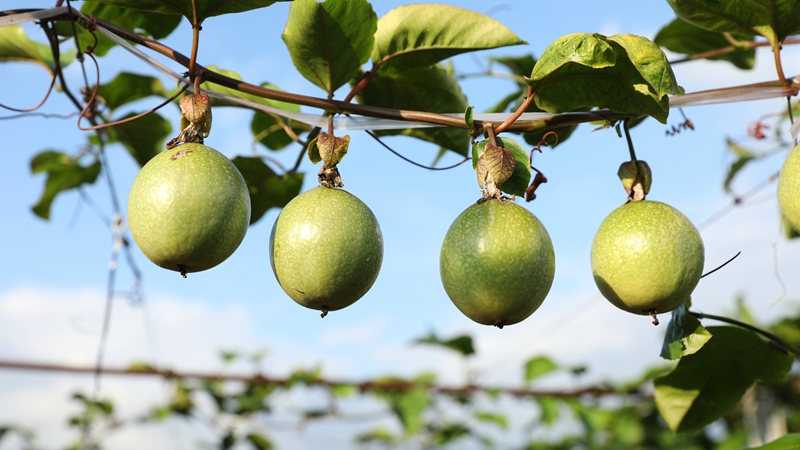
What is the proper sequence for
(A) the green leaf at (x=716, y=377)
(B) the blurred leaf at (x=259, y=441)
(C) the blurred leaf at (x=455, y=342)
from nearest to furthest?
(A) the green leaf at (x=716, y=377) < (C) the blurred leaf at (x=455, y=342) < (B) the blurred leaf at (x=259, y=441)

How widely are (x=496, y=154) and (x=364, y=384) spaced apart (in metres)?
3.39

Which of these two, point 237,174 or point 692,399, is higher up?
point 237,174

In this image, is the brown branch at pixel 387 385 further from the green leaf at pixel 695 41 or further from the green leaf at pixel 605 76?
the green leaf at pixel 605 76

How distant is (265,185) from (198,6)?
82 cm

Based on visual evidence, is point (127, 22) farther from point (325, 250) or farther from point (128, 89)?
point (325, 250)

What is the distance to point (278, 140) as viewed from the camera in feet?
7.76

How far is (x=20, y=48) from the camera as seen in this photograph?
90.7 inches

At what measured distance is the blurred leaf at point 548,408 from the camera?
14.3 feet

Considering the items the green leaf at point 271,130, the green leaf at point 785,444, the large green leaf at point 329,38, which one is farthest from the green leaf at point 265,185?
the green leaf at point 785,444

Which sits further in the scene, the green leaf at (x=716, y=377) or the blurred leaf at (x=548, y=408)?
the blurred leaf at (x=548, y=408)

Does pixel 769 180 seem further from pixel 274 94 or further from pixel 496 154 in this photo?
pixel 274 94

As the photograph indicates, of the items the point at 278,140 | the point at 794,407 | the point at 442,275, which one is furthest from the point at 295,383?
the point at 794,407

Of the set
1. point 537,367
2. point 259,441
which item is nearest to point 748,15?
point 537,367

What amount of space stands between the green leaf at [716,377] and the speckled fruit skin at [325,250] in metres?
1.05
